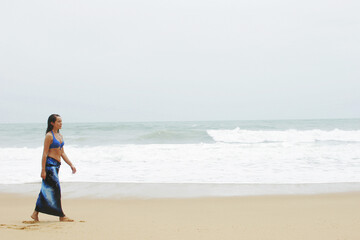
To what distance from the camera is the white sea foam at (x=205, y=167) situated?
27.7ft

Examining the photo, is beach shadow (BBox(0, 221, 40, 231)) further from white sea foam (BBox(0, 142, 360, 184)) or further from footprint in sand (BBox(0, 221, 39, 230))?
white sea foam (BBox(0, 142, 360, 184))

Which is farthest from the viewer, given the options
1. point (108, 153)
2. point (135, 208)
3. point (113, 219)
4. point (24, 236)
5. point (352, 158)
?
point (108, 153)

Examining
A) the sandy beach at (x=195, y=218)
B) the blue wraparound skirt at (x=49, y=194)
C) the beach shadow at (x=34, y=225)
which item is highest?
the blue wraparound skirt at (x=49, y=194)

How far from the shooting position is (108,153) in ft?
45.0

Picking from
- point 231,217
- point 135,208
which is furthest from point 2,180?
point 231,217

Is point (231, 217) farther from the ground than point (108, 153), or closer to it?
closer to it

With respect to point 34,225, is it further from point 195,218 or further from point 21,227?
point 195,218

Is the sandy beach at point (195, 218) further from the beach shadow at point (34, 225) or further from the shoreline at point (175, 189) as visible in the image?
the shoreline at point (175, 189)

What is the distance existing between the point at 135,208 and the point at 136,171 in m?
4.33

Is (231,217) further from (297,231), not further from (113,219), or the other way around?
(113,219)

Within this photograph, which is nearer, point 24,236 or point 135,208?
point 24,236

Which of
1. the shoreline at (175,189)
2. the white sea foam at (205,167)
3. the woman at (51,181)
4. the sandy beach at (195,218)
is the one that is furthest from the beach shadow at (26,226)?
the white sea foam at (205,167)

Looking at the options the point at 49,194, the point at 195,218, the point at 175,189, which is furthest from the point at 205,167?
the point at 49,194

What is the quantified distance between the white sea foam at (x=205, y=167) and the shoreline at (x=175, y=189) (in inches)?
22.2
